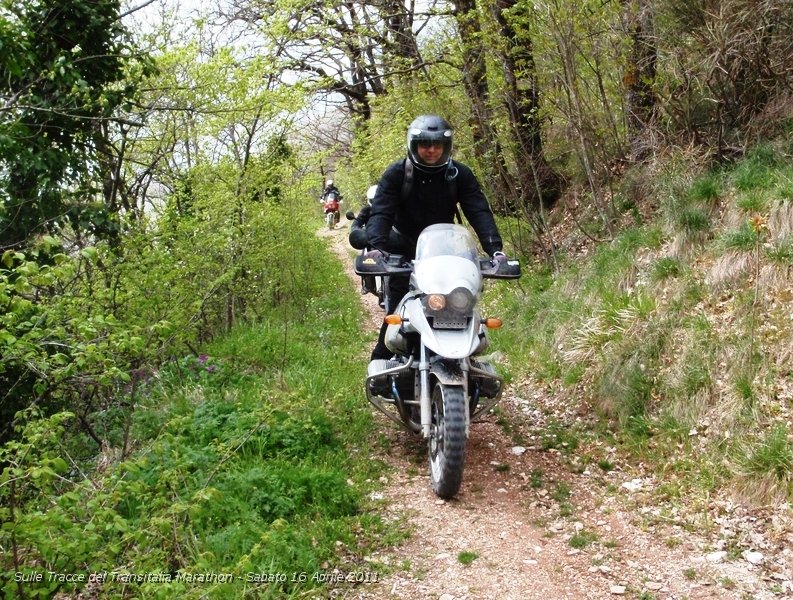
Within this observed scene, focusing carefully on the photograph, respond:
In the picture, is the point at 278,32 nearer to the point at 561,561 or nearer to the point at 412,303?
the point at 412,303

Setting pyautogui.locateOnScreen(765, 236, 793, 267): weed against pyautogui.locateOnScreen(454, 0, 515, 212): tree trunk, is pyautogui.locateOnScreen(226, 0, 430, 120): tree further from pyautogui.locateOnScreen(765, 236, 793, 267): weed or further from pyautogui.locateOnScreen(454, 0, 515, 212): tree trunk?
pyautogui.locateOnScreen(765, 236, 793, 267): weed

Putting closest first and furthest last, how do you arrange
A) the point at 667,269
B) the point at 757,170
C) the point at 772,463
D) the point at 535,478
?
the point at 772,463 < the point at 535,478 < the point at 667,269 < the point at 757,170

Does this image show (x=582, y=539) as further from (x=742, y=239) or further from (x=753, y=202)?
(x=753, y=202)

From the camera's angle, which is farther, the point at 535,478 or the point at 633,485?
the point at 535,478

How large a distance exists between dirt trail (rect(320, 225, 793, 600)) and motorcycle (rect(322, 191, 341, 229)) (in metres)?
19.6

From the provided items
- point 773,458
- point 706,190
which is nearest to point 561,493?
point 773,458

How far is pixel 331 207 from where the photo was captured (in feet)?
79.5

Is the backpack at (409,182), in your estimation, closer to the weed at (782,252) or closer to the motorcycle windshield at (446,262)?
the motorcycle windshield at (446,262)

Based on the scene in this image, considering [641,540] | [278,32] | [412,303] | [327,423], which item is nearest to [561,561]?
[641,540]

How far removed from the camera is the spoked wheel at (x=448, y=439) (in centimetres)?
408


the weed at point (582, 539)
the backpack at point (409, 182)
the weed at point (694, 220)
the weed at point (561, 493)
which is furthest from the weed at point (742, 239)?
the weed at point (582, 539)

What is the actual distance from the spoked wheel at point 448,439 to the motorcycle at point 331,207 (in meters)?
20.3

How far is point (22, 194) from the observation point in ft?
19.6

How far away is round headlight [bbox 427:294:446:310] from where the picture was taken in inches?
171
